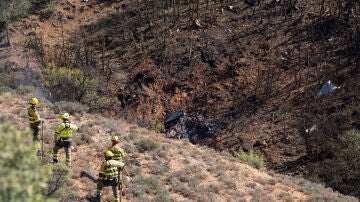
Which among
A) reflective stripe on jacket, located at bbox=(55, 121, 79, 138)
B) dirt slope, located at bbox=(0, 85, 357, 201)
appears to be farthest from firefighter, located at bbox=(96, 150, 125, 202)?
reflective stripe on jacket, located at bbox=(55, 121, 79, 138)

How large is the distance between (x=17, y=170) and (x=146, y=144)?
12.4 m

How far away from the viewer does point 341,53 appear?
3534cm

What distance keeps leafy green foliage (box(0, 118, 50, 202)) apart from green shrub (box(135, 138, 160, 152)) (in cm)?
1198

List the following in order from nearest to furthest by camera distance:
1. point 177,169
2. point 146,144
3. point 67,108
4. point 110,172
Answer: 1. point 110,172
2. point 177,169
3. point 146,144
4. point 67,108

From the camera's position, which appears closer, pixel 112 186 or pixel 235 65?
pixel 112 186

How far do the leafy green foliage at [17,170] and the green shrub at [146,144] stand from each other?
39.3 ft

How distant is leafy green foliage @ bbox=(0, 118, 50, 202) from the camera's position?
507cm

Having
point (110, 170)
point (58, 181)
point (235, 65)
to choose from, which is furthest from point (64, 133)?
point (235, 65)

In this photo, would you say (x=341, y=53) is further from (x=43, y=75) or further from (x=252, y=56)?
(x=43, y=75)

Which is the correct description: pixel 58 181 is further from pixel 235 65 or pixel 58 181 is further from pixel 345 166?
pixel 235 65

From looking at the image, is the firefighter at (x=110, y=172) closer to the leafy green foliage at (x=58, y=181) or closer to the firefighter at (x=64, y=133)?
the leafy green foliage at (x=58, y=181)

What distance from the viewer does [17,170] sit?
17.3ft

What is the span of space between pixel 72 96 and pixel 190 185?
15702 millimetres

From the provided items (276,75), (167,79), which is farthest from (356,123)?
(167,79)
